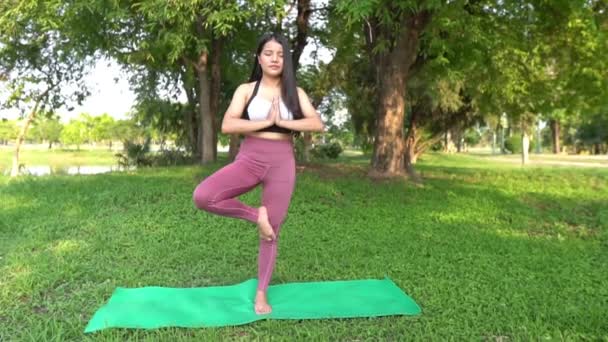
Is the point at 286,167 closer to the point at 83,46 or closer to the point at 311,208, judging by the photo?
the point at 311,208

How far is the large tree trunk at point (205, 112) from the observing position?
1424 centimetres

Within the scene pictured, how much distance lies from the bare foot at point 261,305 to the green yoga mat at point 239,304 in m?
0.04

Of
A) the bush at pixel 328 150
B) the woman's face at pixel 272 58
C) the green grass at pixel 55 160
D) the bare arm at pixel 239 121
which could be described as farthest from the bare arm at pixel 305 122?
the bush at pixel 328 150

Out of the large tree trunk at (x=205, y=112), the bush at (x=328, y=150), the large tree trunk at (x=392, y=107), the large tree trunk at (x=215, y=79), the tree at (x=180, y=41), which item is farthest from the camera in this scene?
the bush at (x=328, y=150)

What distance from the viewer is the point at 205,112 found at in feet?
47.8

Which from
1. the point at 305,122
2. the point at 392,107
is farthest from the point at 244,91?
the point at 392,107

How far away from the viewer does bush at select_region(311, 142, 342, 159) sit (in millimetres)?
27833

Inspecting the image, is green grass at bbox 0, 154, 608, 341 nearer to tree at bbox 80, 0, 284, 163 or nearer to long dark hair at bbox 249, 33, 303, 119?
long dark hair at bbox 249, 33, 303, 119

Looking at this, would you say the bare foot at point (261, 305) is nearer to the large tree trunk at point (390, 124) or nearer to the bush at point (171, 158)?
the large tree trunk at point (390, 124)

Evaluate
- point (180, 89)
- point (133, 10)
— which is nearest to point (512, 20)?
point (133, 10)

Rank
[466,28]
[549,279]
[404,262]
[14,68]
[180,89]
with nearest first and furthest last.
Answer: [549,279], [404,262], [466,28], [14,68], [180,89]

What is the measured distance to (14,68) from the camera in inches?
641

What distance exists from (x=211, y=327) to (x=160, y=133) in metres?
18.6

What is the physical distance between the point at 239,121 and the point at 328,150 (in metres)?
25.9
